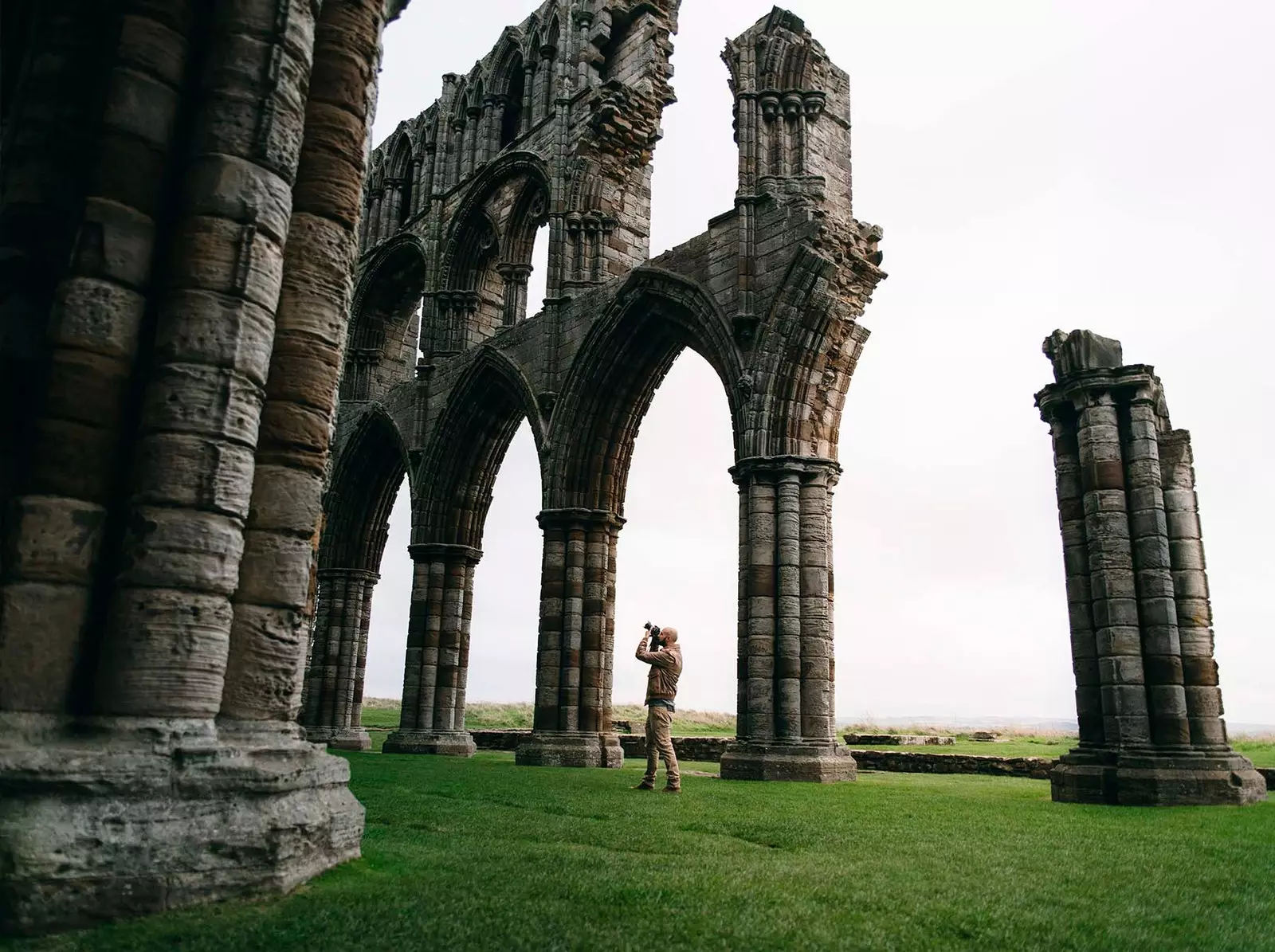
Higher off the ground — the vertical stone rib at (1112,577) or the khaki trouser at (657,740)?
the vertical stone rib at (1112,577)

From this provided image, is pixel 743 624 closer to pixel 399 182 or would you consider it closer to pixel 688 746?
pixel 688 746

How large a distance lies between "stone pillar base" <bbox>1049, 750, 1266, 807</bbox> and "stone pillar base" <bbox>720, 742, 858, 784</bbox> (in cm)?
281

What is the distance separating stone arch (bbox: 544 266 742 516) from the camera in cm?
1530

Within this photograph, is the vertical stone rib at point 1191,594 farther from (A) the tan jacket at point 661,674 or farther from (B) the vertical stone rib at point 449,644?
(B) the vertical stone rib at point 449,644

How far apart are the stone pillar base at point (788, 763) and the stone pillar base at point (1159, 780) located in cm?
281

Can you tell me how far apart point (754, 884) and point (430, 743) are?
13.8m

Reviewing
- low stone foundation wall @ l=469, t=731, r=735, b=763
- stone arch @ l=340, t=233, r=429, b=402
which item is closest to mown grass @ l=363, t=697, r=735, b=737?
low stone foundation wall @ l=469, t=731, r=735, b=763

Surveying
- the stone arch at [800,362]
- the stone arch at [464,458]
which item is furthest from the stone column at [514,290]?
the stone arch at [800,362]

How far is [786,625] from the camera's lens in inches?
465

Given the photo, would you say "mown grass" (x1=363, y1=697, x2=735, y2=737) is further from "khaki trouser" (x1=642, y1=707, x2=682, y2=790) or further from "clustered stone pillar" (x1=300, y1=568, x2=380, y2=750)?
"khaki trouser" (x1=642, y1=707, x2=682, y2=790)

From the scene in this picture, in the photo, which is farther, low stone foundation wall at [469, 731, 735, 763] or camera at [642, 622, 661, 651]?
low stone foundation wall at [469, 731, 735, 763]

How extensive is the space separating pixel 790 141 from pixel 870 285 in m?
2.51

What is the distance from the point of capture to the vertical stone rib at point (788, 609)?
11578mm

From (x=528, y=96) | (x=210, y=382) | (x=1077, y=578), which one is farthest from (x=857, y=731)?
(x=210, y=382)
